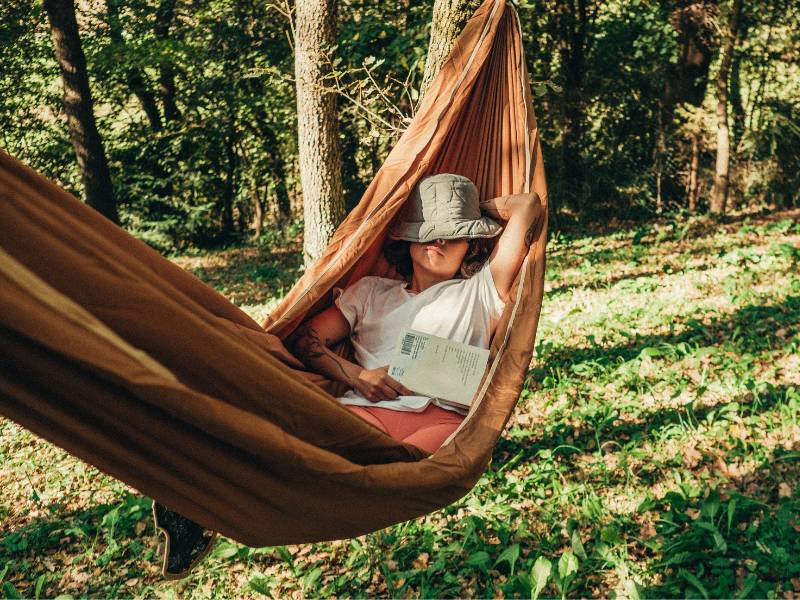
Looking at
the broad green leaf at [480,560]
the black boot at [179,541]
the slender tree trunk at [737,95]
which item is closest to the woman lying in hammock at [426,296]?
the broad green leaf at [480,560]

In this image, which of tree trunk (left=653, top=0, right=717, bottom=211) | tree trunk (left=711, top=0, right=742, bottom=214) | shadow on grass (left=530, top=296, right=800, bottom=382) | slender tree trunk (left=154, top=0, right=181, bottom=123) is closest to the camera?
shadow on grass (left=530, top=296, right=800, bottom=382)

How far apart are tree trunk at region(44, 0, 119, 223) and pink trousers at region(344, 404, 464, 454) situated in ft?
17.9

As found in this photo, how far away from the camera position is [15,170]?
1.21 m

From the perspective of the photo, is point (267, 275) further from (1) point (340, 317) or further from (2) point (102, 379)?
(2) point (102, 379)

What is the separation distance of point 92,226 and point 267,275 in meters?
5.73

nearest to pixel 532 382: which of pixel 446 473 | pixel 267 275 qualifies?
pixel 446 473

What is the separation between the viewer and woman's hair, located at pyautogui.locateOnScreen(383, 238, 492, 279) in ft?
8.14

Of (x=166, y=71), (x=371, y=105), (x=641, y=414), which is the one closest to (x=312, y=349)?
(x=641, y=414)

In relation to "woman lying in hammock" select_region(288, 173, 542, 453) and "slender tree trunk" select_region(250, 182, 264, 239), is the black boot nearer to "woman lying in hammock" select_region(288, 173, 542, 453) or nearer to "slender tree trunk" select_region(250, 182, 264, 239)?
"woman lying in hammock" select_region(288, 173, 542, 453)

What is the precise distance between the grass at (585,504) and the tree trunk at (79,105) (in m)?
3.50

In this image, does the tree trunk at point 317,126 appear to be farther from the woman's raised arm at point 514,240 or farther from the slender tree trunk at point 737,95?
the slender tree trunk at point 737,95

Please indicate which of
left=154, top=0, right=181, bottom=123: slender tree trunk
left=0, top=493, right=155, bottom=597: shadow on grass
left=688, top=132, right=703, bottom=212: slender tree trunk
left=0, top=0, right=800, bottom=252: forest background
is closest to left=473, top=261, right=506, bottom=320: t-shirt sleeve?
left=0, top=493, right=155, bottom=597: shadow on grass

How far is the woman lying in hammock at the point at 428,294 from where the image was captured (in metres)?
2.24

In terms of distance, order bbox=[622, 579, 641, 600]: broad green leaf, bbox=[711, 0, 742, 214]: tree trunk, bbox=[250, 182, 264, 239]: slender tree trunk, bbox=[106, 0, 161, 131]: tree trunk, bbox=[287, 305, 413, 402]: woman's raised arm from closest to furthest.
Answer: bbox=[622, 579, 641, 600]: broad green leaf, bbox=[287, 305, 413, 402]: woman's raised arm, bbox=[711, 0, 742, 214]: tree trunk, bbox=[106, 0, 161, 131]: tree trunk, bbox=[250, 182, 264, 239]: slender tree trunk
